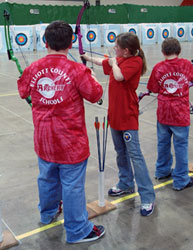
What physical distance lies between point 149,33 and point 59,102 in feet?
59.3

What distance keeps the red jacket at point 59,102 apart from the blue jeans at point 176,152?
1.06m

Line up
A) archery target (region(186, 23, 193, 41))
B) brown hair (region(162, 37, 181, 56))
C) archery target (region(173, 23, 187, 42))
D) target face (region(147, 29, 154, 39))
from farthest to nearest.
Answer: archery target (region(186, 23, 193, 41)), archery target (region(173, 23, 187, 42)), target face (region(147, 29, 154, 39)), brown hair (region(162, 37, 181, 56))

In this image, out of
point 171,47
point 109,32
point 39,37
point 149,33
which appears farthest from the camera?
point 149,33

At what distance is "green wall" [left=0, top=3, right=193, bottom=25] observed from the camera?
16484mm

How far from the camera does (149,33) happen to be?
19109 millimetres

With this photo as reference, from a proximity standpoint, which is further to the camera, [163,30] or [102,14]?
[163,30]

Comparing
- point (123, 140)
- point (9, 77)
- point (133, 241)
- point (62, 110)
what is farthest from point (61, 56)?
point (9, 77)

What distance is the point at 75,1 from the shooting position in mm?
25594

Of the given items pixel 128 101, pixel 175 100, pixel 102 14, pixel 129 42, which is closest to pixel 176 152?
pixel 175 100

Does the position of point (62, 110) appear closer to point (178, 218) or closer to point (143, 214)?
point (143, 214)

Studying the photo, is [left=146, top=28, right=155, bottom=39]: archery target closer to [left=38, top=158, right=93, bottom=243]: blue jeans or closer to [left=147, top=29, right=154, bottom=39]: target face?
[left=147, top=29, right=154, bottom=39]: target face

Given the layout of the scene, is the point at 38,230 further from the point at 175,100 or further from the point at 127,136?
the point at 175,100

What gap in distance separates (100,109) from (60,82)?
383 cm

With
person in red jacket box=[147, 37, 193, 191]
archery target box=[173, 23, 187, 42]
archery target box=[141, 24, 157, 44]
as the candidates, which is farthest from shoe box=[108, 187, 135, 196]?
archery target box=[173, 23, 187, 42]
